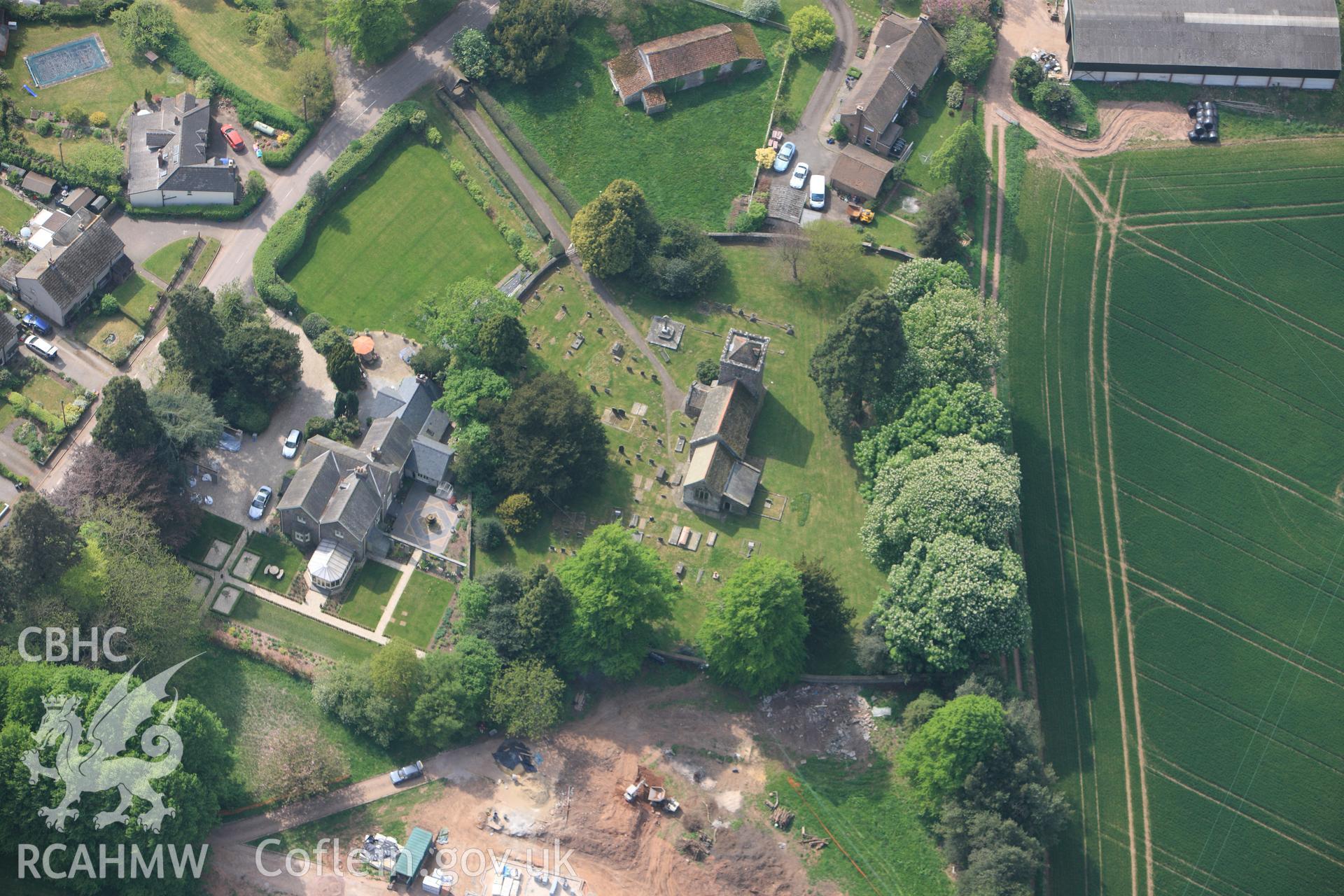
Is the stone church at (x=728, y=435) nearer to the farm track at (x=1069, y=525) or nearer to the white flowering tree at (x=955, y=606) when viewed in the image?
the white flowering tree at (x=955, y=606)

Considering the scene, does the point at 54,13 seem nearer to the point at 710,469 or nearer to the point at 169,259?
the point at 169,259

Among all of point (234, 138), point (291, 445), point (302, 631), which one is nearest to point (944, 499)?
point (302, 631)

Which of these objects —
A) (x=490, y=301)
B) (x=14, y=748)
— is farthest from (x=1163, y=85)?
(x=14, y=748)

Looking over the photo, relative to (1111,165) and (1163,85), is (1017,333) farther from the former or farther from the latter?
(1163,85)

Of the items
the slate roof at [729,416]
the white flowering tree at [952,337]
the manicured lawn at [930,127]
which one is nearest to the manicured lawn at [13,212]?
the slate roof at [729,416]

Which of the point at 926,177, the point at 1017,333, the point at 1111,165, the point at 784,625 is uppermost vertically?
the point at 1111,165

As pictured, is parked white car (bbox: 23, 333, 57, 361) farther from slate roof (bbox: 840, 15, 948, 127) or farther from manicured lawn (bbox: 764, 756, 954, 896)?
slate roof (bbox: 840, 15, 948, 127)

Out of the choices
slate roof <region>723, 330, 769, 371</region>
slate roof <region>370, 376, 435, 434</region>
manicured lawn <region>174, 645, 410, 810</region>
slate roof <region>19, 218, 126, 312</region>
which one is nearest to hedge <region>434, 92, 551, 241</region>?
slate roof <region>370, 376, 435, 434</region>
